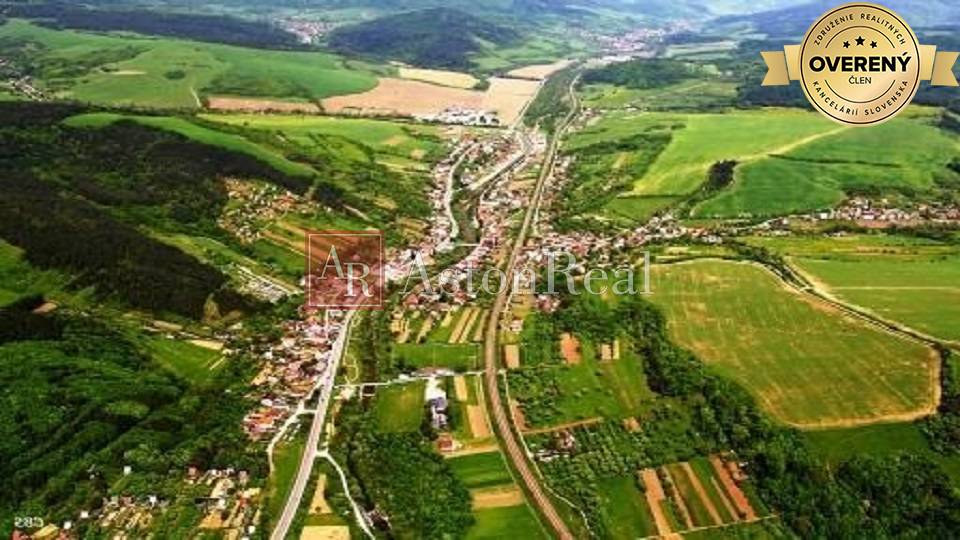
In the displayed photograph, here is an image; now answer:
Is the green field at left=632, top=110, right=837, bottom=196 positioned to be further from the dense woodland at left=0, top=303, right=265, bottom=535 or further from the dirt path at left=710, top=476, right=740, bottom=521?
the dense woodland at left=0, top=303, right=265, bottom=535

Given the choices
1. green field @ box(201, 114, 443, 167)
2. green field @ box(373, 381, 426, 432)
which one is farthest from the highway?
green field @ box(201, 114, 443, 167)

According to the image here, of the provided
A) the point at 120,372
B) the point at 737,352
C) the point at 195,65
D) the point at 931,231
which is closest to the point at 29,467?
the point at 120,372

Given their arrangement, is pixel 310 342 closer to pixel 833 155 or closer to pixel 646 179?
pixel 646 179

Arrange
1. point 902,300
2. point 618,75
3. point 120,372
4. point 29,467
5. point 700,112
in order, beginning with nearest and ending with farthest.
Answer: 1. point 29,467
2. point 120,372
3. point 902,300
4. point 700,112
5. point 618,75

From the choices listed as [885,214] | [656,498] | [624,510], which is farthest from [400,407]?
[885,214]

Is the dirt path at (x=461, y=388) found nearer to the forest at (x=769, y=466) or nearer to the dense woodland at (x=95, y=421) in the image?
the forest at (x=769, y=466)

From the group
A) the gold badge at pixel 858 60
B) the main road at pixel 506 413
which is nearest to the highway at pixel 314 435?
the main road at pixel 506 413
